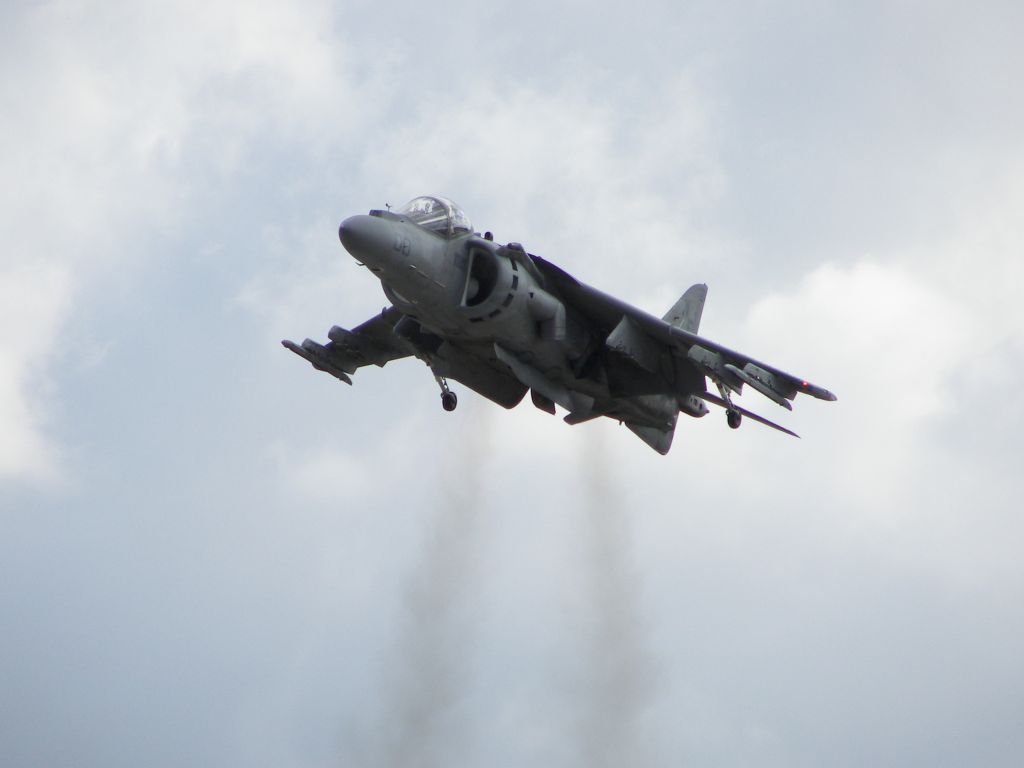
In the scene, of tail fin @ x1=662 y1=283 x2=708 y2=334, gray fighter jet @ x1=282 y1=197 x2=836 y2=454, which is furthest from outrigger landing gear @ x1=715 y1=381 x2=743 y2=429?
tail fin @ x1=662 y1=283 x2=708 y2=334

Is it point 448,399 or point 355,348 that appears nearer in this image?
point 448,399

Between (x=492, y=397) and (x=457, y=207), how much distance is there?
4.32 metres

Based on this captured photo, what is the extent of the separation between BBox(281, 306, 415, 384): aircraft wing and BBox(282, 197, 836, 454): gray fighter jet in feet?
4.04

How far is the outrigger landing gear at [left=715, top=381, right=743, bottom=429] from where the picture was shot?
3058 centimetres

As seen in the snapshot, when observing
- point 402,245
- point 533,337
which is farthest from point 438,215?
point 533,337

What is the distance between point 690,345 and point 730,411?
1533mm

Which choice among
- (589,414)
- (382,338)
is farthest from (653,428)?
(382,338)

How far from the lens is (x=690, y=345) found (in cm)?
3055

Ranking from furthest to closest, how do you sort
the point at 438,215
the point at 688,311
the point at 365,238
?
A: the point at 688,311, the point at 438,215, the point at 365,238

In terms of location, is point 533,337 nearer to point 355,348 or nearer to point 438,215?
point 438,215

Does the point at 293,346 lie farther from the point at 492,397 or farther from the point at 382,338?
the point at 492,397

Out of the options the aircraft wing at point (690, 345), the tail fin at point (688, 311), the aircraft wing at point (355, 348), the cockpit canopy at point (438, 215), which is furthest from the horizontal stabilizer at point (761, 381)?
the aircraft wing at point (355, 348)

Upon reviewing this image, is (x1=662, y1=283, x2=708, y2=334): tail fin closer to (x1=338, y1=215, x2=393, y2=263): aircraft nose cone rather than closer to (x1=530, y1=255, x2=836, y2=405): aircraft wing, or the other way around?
(x1=530, y1=255, x2=836, y2=405): aircraft wing

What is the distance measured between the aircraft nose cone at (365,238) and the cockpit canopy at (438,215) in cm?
121
